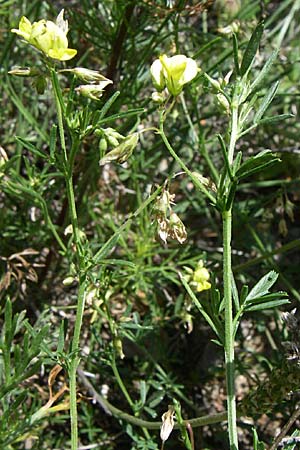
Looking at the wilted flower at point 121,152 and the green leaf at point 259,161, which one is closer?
the green leaf at point 259,161

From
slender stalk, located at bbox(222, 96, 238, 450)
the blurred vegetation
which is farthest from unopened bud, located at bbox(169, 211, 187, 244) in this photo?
the blurred vegetation

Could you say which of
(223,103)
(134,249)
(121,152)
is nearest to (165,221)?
(121,152)

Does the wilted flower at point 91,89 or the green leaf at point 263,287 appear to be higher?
the wilted flower at point 91,89

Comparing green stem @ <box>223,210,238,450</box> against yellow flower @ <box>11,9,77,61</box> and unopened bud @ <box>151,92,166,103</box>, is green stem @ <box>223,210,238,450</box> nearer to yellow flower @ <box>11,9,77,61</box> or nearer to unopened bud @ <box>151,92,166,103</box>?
unopened bud @ <box>151,92,166,103</box>

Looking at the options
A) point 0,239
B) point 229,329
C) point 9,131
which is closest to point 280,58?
point 9,131

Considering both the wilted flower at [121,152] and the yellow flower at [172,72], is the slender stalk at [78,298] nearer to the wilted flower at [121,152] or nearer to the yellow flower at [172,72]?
the wilted flower at [121,152]

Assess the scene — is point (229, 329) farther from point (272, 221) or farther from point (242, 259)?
point (272, 221)

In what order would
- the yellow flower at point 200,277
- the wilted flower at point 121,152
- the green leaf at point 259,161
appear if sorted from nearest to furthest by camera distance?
1. the green leaf at point 259,161
2. the wilted flower at point 121,152
3. the yellow flower at point 200,277

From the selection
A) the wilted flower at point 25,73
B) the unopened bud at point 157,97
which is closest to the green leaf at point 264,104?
the unopened bud at point 157,97
